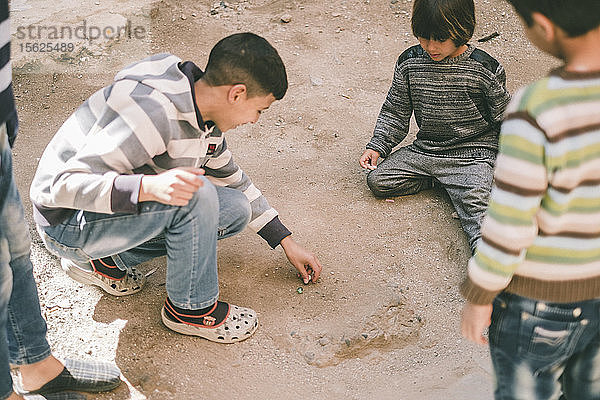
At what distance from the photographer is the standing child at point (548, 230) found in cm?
110

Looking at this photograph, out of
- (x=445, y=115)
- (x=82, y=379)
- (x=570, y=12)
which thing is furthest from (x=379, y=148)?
(x=570, y=12)

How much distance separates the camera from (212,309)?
1.96 m

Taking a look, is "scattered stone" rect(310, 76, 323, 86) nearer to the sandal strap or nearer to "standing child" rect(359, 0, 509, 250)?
"standing child" rect(359, 0, 509, 250)

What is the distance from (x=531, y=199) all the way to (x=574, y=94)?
19 centimetres

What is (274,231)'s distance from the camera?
85.1 inches

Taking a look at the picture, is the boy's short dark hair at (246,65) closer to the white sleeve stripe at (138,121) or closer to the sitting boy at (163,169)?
the sitting boy at (163,169)

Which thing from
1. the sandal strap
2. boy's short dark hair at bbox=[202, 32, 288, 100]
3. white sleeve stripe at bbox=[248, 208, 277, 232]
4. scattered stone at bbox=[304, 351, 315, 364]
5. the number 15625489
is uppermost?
boy's short dark hair at bbox=[202, 32, 288, 100]

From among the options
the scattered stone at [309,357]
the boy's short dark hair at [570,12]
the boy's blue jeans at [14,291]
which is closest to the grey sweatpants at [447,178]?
the scattered stone at [309,357]

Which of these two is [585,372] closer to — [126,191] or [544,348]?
[544,348]

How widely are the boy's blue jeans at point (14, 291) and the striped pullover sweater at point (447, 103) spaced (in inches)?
59.8

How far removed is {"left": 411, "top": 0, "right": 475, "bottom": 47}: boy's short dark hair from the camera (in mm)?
2283

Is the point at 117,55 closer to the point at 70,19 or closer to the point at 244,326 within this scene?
the point at 70,19

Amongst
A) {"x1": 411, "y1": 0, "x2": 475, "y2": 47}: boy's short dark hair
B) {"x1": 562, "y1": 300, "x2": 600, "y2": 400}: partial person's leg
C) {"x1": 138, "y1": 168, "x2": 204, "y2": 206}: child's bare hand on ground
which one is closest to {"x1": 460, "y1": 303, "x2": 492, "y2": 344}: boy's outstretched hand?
{"x1": 562, "y1": 300, "x2": 600, "y2": 400}: partial person's leg

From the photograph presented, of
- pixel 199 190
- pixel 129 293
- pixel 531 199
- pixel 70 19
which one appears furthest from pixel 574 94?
pixel 70 19
